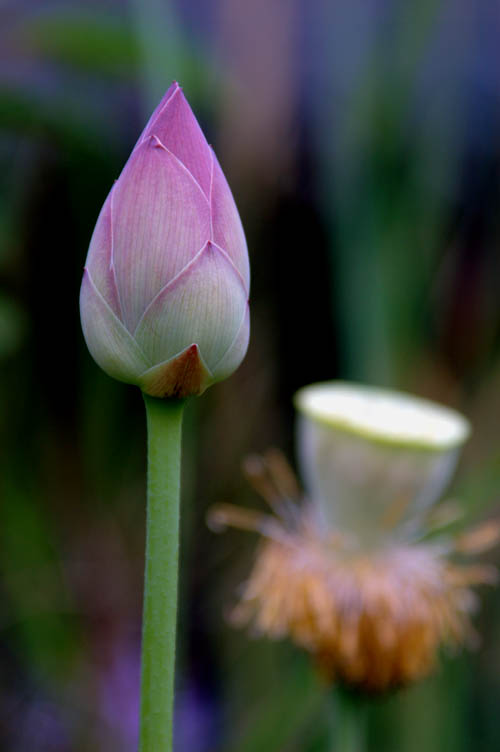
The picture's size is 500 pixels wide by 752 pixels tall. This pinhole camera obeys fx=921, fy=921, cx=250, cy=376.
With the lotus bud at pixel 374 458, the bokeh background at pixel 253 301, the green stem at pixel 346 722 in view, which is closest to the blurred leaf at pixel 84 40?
the bokeh background at pixel 253 301

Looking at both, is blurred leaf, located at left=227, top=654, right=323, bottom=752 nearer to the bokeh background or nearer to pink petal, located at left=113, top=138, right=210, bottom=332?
the bokeh background

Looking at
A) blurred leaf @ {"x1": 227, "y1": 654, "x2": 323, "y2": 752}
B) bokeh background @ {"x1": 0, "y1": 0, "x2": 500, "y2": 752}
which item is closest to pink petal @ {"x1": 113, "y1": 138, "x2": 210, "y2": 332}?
blurred leaf @ {"x1": 227, "y1": 654, "x2": 323, "y2": 752}

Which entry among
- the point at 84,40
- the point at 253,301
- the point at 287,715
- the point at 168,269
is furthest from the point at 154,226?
the point at 253,301

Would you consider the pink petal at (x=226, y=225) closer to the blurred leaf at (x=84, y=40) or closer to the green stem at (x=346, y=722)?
the green stem at (x=346, y=722)

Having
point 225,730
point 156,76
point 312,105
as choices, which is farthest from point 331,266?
point 225,730

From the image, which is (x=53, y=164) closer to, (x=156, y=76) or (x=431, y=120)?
(x=156, y=76)

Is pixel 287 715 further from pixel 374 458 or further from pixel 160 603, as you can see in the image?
pixel 160 603
